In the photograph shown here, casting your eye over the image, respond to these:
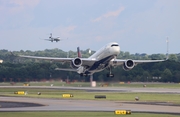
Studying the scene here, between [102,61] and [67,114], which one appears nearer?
[67,114]

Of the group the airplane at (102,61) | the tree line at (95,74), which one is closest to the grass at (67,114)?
the airplane at (102,61)

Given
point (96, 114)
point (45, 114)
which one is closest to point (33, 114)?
point (45, 114)

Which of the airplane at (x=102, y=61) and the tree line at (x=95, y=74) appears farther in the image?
the tree line at (x=95, y=74)

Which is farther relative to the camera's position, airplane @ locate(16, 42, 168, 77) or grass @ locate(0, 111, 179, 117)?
airplane @ locate(16, 42, 168, 77)

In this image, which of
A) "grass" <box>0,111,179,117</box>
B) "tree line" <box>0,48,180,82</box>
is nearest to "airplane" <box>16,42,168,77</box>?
"tree line" <box>0,48,180,82</box>

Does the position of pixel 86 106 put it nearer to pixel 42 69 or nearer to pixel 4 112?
pixel 4 112

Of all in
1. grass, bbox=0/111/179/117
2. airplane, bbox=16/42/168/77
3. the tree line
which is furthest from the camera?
the tree line

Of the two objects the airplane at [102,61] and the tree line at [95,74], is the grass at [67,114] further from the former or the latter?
the tree line at [95,74]

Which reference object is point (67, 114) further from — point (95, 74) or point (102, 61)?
point (95, 74)

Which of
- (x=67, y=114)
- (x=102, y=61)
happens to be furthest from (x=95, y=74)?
(x=67, y=114)

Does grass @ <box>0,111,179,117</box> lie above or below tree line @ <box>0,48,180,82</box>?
below

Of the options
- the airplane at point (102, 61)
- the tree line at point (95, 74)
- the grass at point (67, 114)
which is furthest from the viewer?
the tree line at point (95, 74)

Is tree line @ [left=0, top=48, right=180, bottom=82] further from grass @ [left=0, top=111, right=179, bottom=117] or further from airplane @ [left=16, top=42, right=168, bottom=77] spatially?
grass @ [left=0, top=111, right=179, bottom=117]

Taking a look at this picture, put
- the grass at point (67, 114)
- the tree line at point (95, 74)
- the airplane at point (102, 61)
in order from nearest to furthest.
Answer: the grass at point (67, 114) < the airplane at point (102, 61) < the tree line at point (95, 74)
